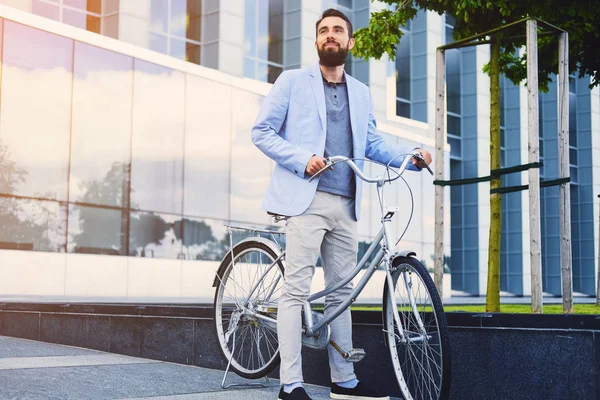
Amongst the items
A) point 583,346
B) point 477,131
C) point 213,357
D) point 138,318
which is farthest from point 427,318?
point 477,131

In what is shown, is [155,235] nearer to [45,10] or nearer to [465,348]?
[45,10]

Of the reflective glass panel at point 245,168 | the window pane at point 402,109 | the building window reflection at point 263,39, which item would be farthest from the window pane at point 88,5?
the window pane at point 402,109

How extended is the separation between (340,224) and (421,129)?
94.1 feet

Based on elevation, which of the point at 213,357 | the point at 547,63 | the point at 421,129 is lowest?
the point at 213,357

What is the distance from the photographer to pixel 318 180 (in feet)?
15.1

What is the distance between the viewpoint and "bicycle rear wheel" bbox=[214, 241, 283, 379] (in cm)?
523

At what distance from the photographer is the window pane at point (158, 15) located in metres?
23.6

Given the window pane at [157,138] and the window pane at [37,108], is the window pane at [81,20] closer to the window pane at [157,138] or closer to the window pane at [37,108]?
the window pane at [37,108]

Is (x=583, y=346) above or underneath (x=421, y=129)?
underneath

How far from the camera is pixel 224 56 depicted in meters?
24.6

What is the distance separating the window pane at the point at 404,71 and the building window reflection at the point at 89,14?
541 inches

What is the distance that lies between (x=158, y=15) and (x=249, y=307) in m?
19.9

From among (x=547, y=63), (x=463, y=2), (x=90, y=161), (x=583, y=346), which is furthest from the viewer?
(x=90, y=161)

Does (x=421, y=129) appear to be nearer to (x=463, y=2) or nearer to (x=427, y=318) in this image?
(x=463, y=2)
